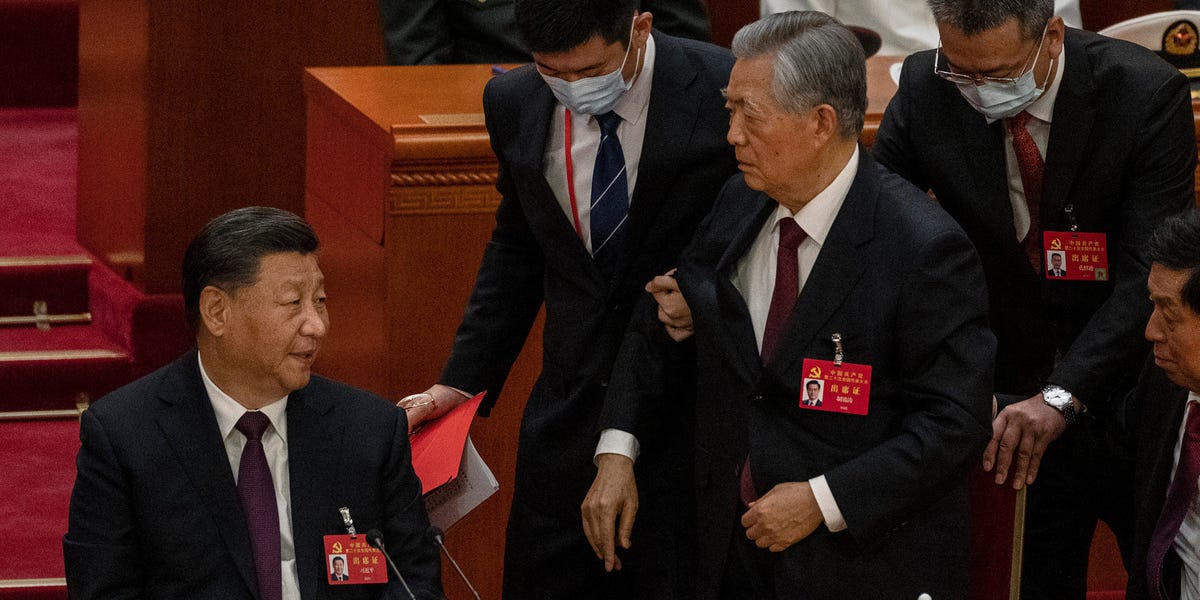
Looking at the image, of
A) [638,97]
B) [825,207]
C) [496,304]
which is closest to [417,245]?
[496,304]

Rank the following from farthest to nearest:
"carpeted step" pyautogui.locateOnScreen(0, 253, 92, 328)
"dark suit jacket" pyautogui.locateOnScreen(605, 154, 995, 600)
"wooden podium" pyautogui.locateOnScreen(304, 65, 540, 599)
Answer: "carpeted step" pyautogui.locateOnScreen(0, 253, 92, 328), "wooden podium" pyautogui.locateOnScreen(304, 65, 540, 599), "dark suit jacket" pyautogui.locateOnScreen(605, 154, 995, 600)

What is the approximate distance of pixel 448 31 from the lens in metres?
4.57

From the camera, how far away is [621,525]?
9.37ft

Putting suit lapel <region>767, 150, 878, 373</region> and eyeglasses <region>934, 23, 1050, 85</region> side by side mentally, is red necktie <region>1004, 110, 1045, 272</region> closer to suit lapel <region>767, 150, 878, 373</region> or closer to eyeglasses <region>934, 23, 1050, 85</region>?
eyeglasses <region>934, 23, 1050, 85</region>

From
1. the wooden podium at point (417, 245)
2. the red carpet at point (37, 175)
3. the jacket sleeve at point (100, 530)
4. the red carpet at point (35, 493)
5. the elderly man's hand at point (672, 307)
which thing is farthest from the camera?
the red carpet at point (37, 175)

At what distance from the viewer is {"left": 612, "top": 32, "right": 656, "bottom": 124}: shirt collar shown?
9.89 feet

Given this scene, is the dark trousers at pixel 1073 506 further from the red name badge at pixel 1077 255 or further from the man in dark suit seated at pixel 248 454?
the man in dark suit seated at pixel 248 454

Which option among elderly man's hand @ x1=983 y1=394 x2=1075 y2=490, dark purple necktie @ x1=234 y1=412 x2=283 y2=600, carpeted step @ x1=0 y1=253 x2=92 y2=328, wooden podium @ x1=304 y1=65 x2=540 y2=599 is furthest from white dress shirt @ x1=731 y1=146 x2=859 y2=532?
carpeted step @ x1=0 y1=253 x2=92 y2=328

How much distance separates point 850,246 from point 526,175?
0.70 m

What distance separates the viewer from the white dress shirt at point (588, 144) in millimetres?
3023

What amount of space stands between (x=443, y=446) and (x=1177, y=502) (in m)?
1.27

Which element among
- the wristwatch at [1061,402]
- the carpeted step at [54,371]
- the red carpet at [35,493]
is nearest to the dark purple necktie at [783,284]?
the wristwatch at [1061,402]

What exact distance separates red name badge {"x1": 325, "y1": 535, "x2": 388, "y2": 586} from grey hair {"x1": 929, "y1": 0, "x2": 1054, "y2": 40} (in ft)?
4.45

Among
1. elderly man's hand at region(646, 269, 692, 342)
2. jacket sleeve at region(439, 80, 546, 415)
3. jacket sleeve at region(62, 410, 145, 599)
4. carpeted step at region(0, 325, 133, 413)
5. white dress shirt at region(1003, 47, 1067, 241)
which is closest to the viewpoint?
jacket sleeve at region(62, 410, 145, 599)
